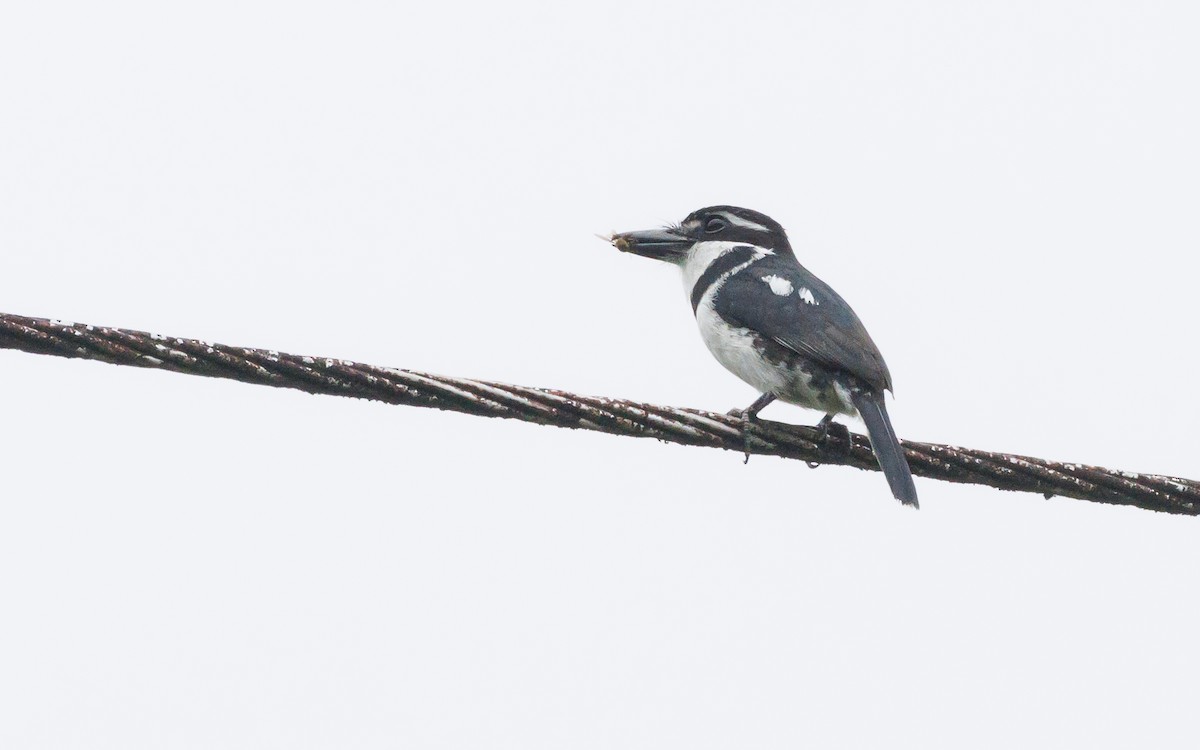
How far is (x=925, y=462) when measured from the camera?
4801mm

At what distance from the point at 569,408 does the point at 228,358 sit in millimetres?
984

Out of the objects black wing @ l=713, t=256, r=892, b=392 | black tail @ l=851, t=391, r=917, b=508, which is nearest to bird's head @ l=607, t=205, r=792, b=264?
black wing @ l=713, t=256, r=892, b=392

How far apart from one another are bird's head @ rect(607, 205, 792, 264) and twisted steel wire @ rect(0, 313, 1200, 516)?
76.6 inches

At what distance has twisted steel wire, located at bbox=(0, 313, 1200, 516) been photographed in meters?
3.65

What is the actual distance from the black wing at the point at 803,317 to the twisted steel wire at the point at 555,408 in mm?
558

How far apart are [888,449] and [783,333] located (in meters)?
0.87

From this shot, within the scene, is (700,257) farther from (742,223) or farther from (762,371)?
(762,371)

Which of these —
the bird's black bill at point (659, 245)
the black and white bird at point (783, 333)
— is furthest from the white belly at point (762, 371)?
the bird's black bill at point (659, 245)

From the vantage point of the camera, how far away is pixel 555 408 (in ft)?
13.6

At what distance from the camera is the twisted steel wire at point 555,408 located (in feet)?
12.0

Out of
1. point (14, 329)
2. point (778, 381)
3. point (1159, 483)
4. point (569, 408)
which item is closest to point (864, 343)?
point (778, 381)

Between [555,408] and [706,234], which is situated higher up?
[706,234]

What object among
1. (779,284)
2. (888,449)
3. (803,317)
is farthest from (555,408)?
(779,284)

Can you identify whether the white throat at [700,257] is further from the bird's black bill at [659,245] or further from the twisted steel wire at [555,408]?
the twisted steel wire at [555,408]
